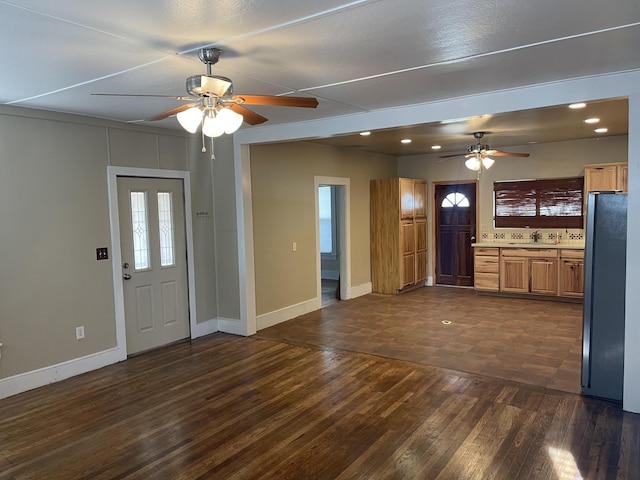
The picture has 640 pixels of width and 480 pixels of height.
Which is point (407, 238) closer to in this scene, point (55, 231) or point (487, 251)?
point (487, 251)

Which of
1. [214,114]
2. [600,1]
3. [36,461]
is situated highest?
[600,1]

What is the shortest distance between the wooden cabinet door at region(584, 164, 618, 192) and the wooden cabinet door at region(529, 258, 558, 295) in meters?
1.21

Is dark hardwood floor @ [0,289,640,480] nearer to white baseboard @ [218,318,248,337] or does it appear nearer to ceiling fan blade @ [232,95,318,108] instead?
white baseboard @ [218,318,248,337]

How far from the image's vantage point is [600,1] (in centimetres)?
215

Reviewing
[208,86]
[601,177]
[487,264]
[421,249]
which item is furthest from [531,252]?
[208,86]

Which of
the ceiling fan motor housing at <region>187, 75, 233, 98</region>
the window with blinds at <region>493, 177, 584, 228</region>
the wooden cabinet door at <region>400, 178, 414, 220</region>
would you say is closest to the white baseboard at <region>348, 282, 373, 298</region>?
the wooden cabinet door at <region>400, 178, 414, 220</region>

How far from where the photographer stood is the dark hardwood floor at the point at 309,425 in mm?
2803

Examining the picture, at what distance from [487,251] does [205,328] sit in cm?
462

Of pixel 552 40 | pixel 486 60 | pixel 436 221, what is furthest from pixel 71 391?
pixel 436 221

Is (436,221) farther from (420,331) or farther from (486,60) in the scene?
(486,60)

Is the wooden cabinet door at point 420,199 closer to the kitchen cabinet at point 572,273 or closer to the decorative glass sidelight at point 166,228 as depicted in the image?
the kitchen cabinet at point 572,273

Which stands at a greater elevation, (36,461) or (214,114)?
(214,114)

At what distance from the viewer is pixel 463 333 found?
553 centimetres

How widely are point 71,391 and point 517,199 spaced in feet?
22.6
